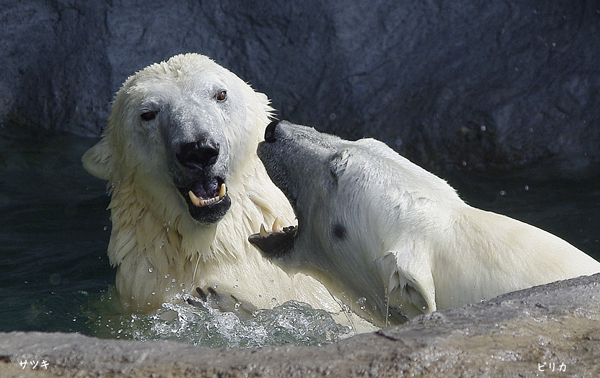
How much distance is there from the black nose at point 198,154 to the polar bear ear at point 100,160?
644 millimetres

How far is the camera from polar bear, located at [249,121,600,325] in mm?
2408

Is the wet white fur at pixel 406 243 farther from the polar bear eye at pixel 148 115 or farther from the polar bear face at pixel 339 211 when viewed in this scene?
the polar bear eye at pixel 148 115

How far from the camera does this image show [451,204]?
2.64m

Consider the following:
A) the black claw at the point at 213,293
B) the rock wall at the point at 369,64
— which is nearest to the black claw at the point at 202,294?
the black claw at the point at 213,293

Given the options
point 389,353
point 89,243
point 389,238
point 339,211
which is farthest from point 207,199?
point 89,243

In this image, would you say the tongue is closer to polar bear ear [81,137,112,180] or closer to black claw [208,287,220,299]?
black claw [208,287,220,299]

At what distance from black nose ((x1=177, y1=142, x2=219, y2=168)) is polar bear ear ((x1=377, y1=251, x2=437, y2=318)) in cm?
104

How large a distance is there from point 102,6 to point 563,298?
19.6 feet

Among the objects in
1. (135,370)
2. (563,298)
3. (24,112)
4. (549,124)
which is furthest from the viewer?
(24,112)

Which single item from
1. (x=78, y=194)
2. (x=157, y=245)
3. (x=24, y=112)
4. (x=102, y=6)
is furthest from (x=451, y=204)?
(x=24, y=112)

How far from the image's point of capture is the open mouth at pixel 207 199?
10.7 ft

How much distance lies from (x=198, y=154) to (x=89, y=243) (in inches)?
89.4

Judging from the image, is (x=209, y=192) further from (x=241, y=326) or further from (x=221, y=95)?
(x=241, y=326)

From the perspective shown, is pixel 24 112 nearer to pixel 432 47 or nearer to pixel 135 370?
pixel 432 47
